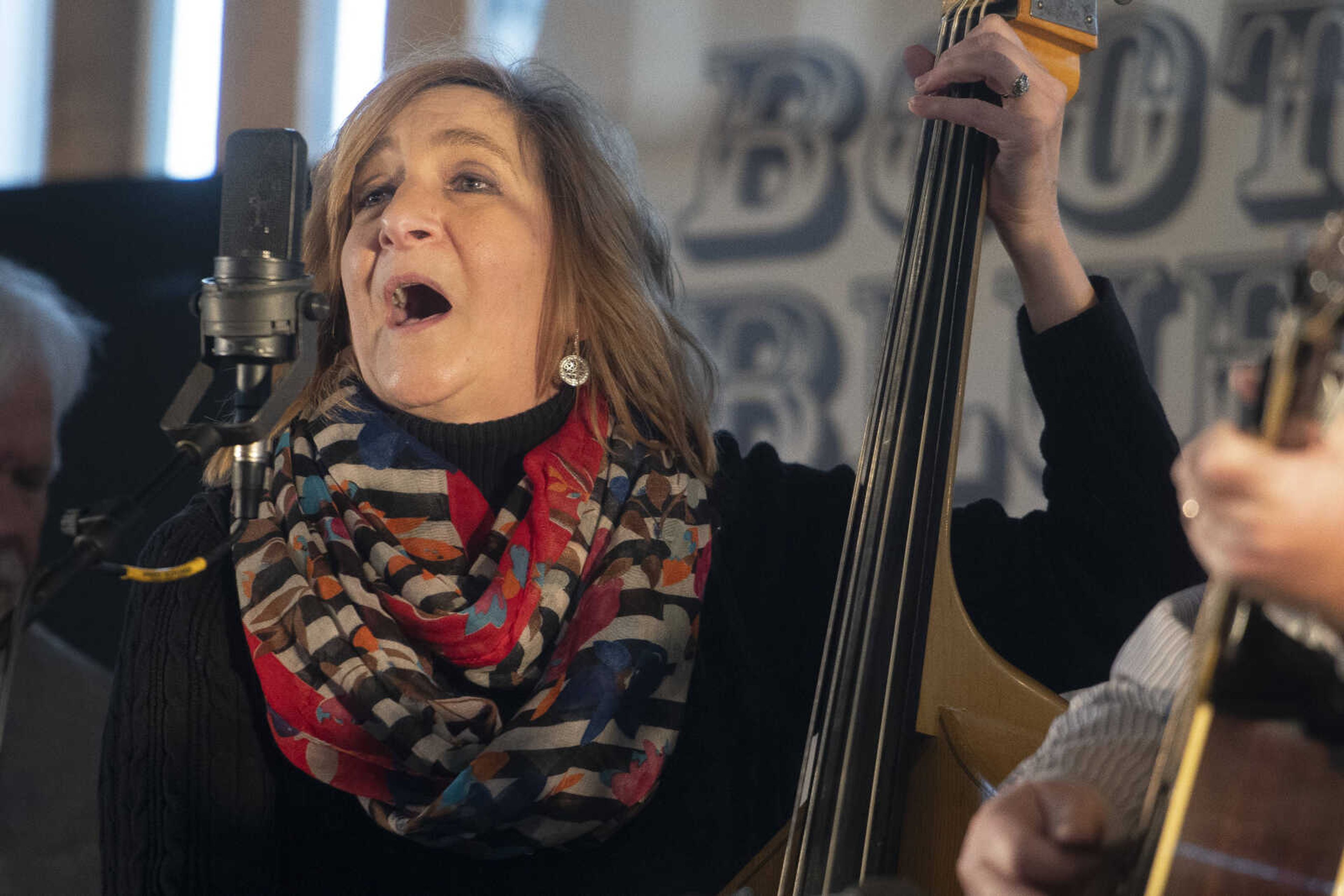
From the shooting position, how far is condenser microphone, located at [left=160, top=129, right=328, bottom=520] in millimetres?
817

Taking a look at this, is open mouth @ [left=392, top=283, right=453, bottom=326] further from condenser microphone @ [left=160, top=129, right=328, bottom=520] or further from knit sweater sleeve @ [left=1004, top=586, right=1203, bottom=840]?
knit sweater sleeve @ [left=1004, top=586, right=1203, bottom=840]

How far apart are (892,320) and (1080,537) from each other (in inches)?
14.7

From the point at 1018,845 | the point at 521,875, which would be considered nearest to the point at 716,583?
the point at 521,875

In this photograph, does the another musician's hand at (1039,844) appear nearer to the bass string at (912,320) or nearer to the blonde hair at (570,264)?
the bass string at (912,320)

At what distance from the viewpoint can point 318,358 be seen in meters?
1.46

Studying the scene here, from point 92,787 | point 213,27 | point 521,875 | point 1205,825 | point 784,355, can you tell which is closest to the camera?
point 1205,825

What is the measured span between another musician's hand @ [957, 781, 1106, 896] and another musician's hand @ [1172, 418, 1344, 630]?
6.8 inches

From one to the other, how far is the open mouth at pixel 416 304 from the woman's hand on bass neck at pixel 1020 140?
558mm

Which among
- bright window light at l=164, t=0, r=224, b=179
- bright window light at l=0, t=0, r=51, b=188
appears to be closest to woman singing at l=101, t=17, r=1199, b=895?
bright window light at l=164, t=0, r=224, b=179

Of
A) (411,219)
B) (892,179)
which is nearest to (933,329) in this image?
(411,219)

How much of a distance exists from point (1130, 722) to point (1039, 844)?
0.11 metres

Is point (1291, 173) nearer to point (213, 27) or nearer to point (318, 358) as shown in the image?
point (318, 358)

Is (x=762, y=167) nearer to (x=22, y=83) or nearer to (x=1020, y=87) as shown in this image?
(x=1020, y=87)

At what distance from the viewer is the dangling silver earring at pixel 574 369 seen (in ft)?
4.54
